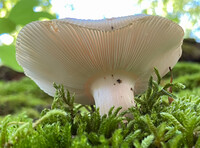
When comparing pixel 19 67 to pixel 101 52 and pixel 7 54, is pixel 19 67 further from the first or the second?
pixel 101 52

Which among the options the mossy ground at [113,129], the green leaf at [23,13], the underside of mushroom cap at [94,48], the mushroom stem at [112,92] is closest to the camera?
the mossy ground at [113,129]

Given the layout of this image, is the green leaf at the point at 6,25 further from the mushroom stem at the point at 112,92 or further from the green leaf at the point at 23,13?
the mushroom stem at the point at 112,92

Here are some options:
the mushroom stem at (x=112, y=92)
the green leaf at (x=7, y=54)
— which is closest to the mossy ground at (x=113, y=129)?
the mushroom stem at (x=112, y=92)

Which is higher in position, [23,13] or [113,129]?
[23,13]

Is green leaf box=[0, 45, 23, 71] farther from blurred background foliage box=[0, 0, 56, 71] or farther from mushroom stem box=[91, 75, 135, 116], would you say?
mushroom stem box=[91, 75, 135, 116]

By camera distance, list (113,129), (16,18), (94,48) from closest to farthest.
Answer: (113,129) < (94,48) < (16,18)

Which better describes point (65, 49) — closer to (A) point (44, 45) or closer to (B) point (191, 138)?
(A) point (44, 45)

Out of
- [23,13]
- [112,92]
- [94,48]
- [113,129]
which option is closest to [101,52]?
[94,48]
